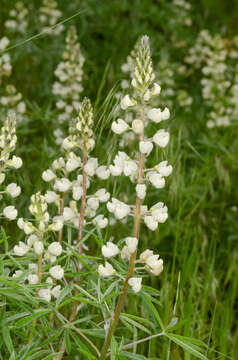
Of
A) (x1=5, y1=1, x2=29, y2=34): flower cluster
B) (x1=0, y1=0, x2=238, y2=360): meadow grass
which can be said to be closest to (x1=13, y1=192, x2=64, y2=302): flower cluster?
(x1=0, y1=0, x2=238, y2=360): meadow grass

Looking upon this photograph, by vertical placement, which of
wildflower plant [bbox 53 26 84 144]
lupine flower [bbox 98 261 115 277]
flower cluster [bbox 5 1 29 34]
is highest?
flower cluster [bbox 5 1 29 34]

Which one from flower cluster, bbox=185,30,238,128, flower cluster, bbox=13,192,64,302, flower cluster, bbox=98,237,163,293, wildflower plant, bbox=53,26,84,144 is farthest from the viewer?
flower cluster, bbox=185,30,238,128

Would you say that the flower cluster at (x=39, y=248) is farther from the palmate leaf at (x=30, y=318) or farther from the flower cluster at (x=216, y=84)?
the flower cluster at (x=216, y=84)

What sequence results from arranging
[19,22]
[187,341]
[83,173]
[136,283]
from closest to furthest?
[136,283], [187,341], [83,173], [19,22]

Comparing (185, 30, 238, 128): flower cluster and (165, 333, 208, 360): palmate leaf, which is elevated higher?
(185, 30, 238, 128): flower cluster

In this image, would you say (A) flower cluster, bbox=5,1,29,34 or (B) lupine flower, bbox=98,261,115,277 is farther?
(A) flower cluster, bbox=5,1,29,34

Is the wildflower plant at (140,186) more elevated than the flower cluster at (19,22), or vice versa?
the flower cluster at (19,22)

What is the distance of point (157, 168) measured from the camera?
5.28 ft

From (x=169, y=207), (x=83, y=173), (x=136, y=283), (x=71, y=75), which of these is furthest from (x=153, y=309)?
(x=71, y=75)

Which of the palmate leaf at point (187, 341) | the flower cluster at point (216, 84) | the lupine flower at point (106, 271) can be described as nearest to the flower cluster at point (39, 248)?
the lupine flower at point (106, 271)

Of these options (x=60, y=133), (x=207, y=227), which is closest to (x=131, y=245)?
(x=60, y=133)

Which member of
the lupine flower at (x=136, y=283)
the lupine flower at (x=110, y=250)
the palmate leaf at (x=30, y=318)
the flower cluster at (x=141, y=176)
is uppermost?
the flower cluster at (x=141, y=176)

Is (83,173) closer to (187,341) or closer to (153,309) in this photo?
(153,309)

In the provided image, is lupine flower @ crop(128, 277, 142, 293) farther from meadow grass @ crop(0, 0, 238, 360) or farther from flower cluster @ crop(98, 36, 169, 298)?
meadow grass @ crop(0, 0, 238, 360)
